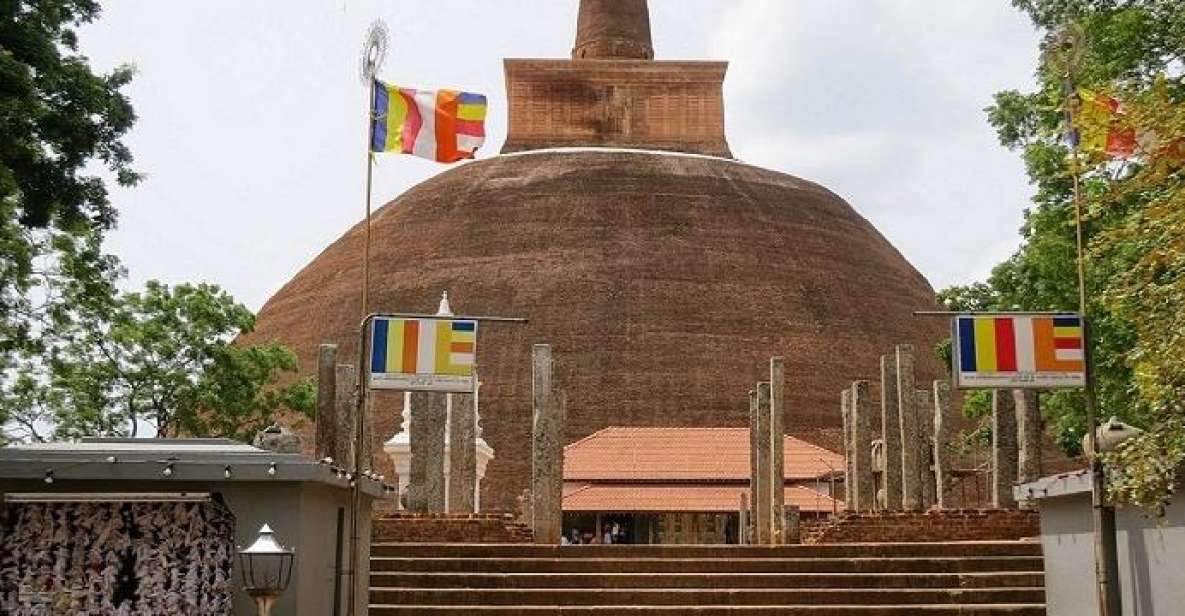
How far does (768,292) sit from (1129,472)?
3037cm

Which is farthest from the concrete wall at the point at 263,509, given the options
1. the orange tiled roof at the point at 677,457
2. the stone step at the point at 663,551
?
the orange tiled roof at the point at 677,457

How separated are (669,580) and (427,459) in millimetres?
6180

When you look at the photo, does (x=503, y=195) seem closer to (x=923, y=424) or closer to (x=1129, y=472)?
(x=923, y=424)

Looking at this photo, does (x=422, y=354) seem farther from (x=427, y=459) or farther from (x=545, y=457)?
(x=427, y=459)

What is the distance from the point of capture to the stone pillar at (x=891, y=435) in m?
22.1

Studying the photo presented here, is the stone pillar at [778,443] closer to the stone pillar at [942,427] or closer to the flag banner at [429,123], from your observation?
the stone pillar at [942,427]

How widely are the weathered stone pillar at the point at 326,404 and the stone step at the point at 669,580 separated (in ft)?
10.4

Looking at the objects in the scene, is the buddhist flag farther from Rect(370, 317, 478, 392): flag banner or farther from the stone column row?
the stone column row

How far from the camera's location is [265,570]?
10.6m

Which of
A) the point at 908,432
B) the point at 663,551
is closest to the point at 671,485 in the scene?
the point at 908,432

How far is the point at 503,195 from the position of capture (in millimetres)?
43625

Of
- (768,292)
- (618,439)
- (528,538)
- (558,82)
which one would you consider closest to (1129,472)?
(528,538)

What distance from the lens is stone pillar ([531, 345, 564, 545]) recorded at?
748 inches

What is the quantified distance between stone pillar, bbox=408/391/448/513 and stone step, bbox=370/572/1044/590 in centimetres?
467
